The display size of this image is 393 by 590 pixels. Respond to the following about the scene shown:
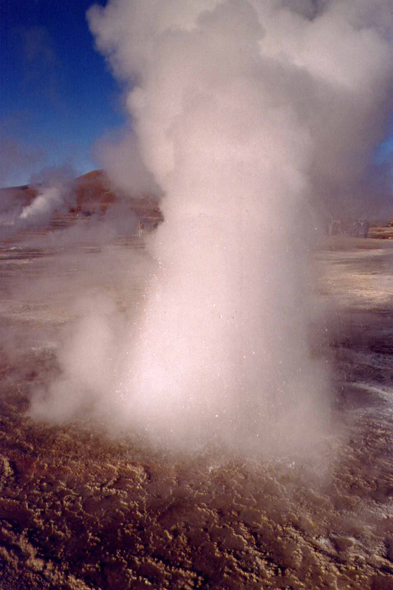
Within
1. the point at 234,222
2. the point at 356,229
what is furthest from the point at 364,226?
the point at 234,222

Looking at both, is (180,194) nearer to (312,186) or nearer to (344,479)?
(312,186)

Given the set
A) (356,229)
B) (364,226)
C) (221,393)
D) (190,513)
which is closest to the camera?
(190,513)

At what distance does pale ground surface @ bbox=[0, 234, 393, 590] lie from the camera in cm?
190

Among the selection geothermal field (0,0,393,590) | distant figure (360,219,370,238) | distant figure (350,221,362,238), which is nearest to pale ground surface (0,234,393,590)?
geothermal field (0,0,393,590)

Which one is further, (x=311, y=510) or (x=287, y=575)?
(x=311, y=510)

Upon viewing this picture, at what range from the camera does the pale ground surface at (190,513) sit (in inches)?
74.8

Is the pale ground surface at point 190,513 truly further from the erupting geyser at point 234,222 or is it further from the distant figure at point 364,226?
the distant figure at point 364,226

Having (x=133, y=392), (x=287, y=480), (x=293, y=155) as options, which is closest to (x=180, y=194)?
(x=293, y=155)

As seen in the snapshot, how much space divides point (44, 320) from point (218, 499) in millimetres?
4951

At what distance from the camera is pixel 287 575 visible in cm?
188

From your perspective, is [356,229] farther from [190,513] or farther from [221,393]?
[190,513]

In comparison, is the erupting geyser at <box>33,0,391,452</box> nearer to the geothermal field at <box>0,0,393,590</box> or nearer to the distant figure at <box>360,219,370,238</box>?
the geothermal field at <box>0,0,393,590</box>

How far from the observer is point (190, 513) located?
2.28 metres

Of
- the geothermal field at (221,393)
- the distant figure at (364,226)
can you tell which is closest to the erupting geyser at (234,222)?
the geothermal field at (221,393)
